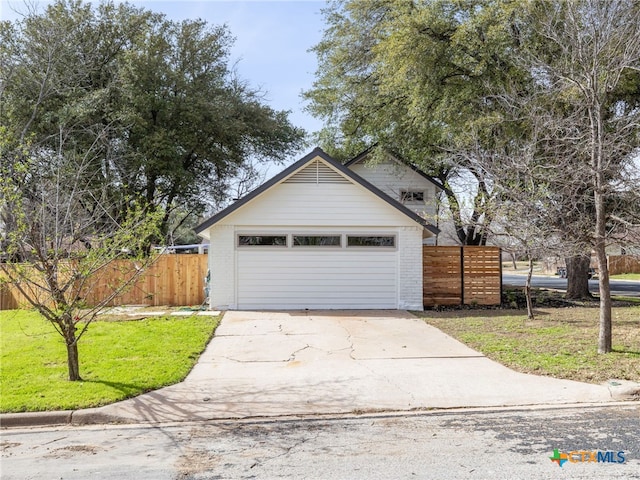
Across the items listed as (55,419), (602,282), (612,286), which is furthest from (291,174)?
(612,286)

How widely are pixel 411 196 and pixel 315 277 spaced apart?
9136 mm

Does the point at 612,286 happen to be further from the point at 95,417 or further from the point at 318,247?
the point at 95,417

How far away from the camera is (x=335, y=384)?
261 inches

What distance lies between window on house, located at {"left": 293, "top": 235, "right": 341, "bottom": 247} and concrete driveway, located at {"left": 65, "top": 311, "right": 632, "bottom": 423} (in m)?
4.32

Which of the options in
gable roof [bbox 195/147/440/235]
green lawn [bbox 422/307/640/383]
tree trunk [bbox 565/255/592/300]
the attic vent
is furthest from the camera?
tree trunk [bbox 565/255/592/300]

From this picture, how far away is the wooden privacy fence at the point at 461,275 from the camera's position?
49.3ft

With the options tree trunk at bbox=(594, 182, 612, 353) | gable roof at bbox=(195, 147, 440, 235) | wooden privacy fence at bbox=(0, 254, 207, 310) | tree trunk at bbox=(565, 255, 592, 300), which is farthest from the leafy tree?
wooden privacy fence at bbox=(0, 254, 207, 310)

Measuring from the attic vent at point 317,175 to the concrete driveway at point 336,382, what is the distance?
17.7 ft

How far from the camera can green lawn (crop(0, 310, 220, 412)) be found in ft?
19.3

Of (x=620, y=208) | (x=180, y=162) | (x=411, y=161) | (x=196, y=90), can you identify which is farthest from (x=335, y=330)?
(x=196, y=90)

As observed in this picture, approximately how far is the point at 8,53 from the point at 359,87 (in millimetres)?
13844

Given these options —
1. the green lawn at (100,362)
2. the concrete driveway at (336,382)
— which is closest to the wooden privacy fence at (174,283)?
the green lawn at (100,362)

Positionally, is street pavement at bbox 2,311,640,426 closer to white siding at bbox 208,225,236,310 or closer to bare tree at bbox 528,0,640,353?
bare tree at bbox 528,0,640,353

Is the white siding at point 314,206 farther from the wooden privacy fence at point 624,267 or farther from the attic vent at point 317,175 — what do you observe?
the wooden privacy fence at point 624,267
